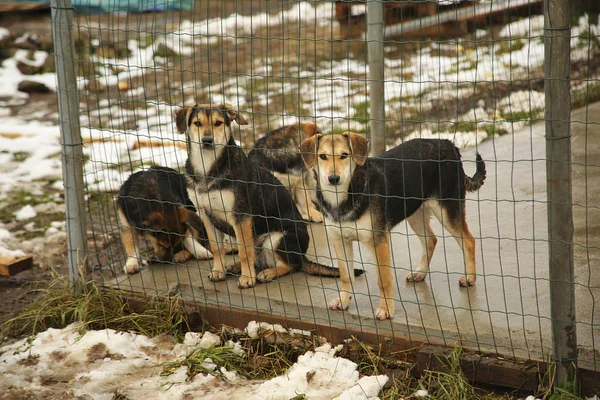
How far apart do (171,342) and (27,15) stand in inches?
555

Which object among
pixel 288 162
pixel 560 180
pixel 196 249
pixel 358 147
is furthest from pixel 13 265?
A: pixel 560 180

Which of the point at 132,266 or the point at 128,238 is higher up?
the point at 128,238

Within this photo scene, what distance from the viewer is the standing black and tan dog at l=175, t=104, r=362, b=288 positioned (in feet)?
18.8

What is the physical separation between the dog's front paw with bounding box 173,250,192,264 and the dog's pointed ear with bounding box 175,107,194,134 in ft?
4.00

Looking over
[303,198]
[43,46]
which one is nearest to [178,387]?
[303,198]

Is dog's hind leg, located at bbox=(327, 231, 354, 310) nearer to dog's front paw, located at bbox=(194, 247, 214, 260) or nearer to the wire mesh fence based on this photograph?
the wire mesh fence

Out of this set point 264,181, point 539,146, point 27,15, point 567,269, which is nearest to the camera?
A: point 567,269

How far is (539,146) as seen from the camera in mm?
8945

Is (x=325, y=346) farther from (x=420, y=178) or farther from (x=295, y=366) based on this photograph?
(x=420, y=178)

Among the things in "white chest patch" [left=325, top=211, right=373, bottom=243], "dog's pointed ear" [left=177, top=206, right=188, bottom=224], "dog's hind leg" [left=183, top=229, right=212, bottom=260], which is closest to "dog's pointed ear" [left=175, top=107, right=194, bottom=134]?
"dog's pointed ear" [left=177, top=206, right=188, bottom=224]

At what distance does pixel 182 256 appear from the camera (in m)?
6.46

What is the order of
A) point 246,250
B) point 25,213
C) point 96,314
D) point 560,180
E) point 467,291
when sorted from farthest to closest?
point 25,213 < point 246,250 < point 96,314 < point 467,291 < point 560,180

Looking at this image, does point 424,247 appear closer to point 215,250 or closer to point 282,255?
point 282,255

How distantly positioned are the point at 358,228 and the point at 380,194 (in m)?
0.29
